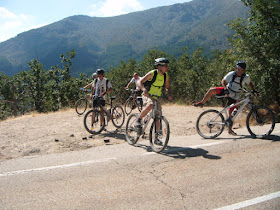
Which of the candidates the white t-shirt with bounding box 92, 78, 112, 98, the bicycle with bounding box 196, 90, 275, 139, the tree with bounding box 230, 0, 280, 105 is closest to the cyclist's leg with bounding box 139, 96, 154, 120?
the bicycle with bounding box 196, 90, 275, 139

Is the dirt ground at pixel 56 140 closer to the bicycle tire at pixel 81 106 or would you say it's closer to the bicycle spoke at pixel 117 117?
the bicycle spoke at pixel 117 117

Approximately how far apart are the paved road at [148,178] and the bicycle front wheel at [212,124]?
3.02ft

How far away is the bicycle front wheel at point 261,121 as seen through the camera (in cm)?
602

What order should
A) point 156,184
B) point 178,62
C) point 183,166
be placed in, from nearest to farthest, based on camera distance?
point 156,184 < point 183,166 < point 178,62

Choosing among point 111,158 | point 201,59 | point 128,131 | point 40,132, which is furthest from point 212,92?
point 201,59

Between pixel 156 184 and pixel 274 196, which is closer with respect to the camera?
pixel 274 196

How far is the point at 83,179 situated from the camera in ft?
12.8

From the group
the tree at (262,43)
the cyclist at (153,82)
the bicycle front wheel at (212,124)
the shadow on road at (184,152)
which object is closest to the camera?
the shadow on road at (184,152)

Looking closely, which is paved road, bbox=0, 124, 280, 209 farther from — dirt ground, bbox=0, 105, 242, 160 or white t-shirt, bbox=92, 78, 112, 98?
white t-shirt, bbox=92, 78, 112, 98

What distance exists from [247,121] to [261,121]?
1.16ft

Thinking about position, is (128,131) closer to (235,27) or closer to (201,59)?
(235,27)

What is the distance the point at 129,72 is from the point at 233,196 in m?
38.6

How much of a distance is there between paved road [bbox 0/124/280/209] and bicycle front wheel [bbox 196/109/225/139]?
0.92m

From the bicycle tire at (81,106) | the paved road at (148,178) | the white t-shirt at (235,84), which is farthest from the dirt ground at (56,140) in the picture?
the bicycle tire at (81,106)
